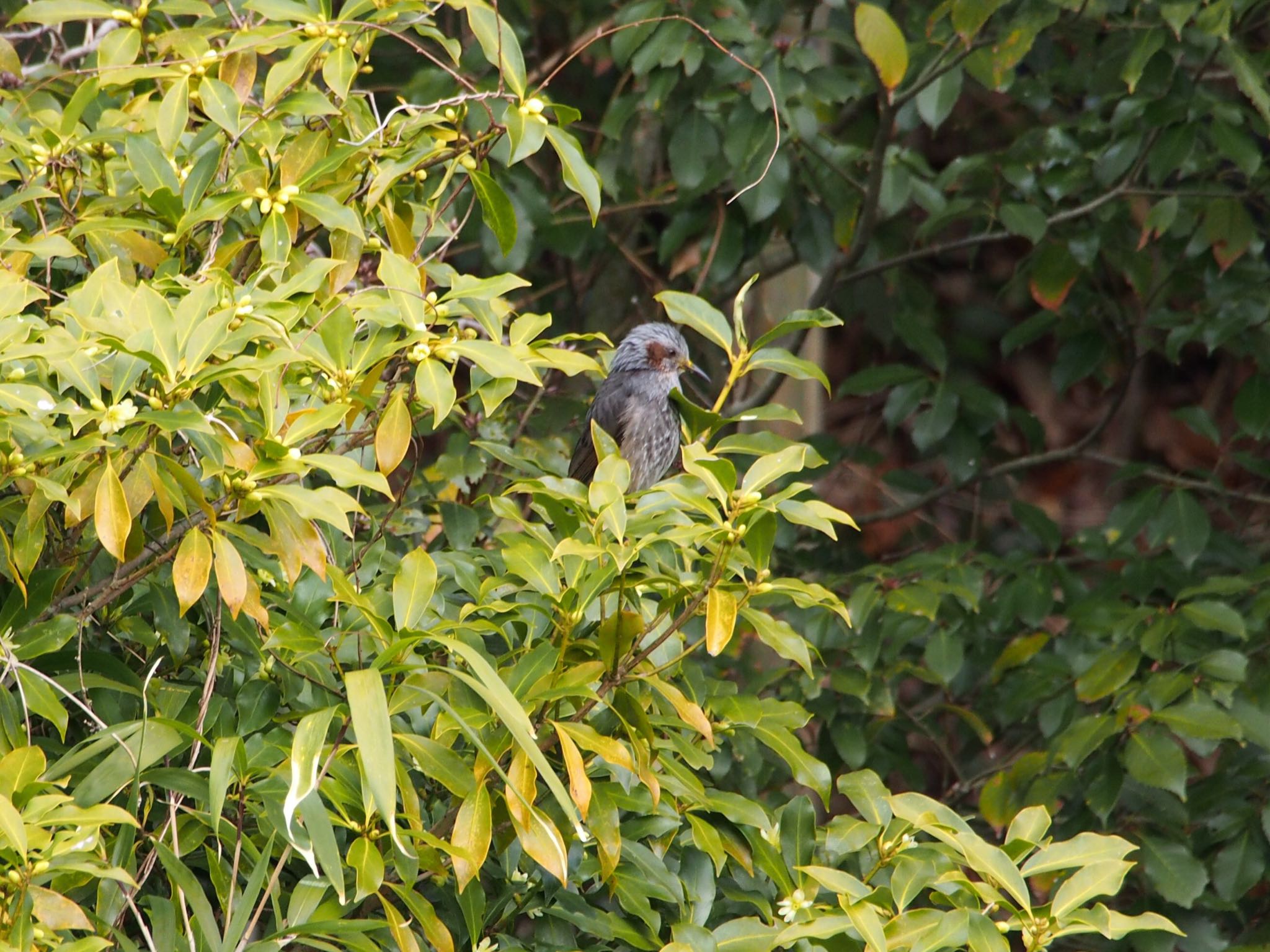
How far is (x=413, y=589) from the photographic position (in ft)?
6.11

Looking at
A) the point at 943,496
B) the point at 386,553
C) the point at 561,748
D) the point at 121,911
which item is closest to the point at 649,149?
the point at 943,496

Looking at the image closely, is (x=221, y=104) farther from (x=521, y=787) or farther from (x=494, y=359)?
(x=521, y=787)

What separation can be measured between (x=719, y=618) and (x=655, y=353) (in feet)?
8.46

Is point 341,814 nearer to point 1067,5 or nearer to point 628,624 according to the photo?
point 628,624

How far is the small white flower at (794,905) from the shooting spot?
2.08m

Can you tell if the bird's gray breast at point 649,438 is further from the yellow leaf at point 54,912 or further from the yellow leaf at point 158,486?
the yellow leaf at point 54,912

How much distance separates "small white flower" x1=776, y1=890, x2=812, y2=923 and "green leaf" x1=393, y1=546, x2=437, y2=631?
72 centimetres

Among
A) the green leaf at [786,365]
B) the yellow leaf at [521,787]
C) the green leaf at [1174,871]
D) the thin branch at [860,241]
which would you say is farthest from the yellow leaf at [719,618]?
the thin branch at [860,241]

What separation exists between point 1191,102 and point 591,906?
2.80 meters

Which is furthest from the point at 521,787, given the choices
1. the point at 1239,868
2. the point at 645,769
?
the point at 1239,868

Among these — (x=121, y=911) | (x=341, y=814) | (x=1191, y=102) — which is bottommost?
(x=121, y=911)

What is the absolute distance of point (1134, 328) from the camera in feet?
14.6

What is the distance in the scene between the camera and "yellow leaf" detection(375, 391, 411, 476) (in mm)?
1947

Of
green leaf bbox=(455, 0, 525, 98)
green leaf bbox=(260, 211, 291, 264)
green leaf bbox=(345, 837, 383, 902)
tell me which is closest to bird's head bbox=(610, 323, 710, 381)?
green leaf bbox=(455, 0, 525, 98)
